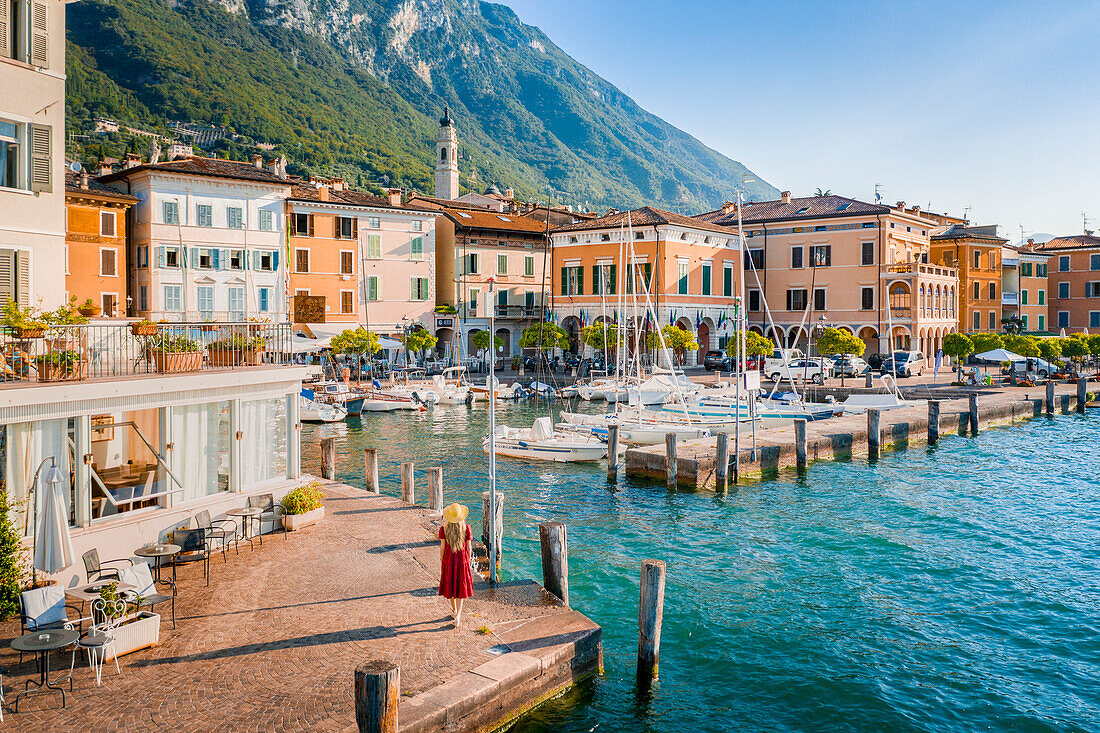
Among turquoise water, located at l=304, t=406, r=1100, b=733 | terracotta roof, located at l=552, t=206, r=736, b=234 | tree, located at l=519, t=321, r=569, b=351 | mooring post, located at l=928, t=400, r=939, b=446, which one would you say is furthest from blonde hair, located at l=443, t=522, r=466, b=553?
terracotta roof, located at l=552, t=206, r=736, b=234

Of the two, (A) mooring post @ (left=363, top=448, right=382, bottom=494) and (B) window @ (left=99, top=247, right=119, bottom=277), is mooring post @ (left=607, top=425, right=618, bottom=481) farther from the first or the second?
(B) window @ (left=99, top=247, right=119, bottom=277)

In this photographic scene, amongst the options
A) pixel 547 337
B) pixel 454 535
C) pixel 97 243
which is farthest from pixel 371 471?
pixel 547 337

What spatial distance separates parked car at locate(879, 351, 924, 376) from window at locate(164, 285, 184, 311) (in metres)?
43.1

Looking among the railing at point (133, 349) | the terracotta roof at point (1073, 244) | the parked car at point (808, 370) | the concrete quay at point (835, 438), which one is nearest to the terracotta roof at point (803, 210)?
the parked car at point (808, 370)

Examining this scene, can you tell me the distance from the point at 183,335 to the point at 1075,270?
8412cm

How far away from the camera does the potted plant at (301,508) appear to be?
1439 cm

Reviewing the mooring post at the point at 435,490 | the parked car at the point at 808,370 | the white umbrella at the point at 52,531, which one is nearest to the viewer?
the white umbrella at the point at 52,531

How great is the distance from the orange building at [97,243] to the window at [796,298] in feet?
152

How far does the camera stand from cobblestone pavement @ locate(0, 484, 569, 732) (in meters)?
7.88

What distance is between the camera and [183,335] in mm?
13703

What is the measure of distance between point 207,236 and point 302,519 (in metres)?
36.1

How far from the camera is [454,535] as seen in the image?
10.5 m

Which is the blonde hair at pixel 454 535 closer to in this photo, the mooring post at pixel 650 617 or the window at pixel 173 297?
the mooring post at pixel 650 617

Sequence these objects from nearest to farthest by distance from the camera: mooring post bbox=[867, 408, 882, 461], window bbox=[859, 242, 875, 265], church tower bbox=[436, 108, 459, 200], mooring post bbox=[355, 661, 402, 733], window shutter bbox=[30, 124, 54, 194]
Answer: mooring post bbox=[355, 661, 402, 733] → window shutter bbox=[30, 124, 54, 194] → mooring post bbox=[867, 408, 882, 461] → window bbox=[859, 242, 875, 265] → church tower bbox=[436, 108, 459, 200]
